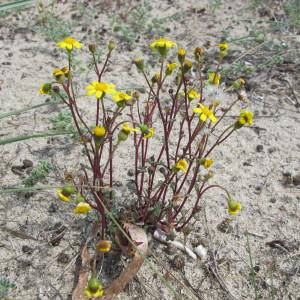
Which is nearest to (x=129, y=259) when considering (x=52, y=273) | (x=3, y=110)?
(x=52, y=273)

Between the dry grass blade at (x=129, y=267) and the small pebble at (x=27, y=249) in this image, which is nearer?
the dry grass blade at (x=129, y=267)

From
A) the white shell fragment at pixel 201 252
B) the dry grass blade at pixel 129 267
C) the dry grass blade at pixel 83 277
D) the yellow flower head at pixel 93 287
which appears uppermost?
the yellow flower head at pixel 93 287

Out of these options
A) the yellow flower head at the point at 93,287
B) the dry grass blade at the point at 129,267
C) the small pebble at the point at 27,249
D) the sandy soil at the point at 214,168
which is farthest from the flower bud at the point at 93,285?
the small pebble at the point at 27,249

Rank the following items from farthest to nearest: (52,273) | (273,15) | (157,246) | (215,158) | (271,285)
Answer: (273,15) < (215,158) < (157,246) < (52,273) < (271,285)

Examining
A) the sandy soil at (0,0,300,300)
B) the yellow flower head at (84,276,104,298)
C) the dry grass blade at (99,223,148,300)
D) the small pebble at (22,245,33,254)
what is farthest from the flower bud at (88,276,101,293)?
the small pebble at (22,245,33,254)

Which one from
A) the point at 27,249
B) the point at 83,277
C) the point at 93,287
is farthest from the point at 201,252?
the point at 27,249

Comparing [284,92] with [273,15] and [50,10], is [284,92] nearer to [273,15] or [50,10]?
[273,15]

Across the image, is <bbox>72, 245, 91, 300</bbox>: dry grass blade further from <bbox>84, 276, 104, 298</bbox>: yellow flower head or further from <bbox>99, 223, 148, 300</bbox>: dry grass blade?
<bbox>84, 276, 104, 298</bbox>: yellow flower head

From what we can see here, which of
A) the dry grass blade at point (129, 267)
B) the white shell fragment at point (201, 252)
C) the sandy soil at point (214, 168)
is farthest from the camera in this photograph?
the white shell fragment at point (201, 252)

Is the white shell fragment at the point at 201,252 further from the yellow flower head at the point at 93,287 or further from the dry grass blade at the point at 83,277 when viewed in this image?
the yellow flower head at the point at 93,287
